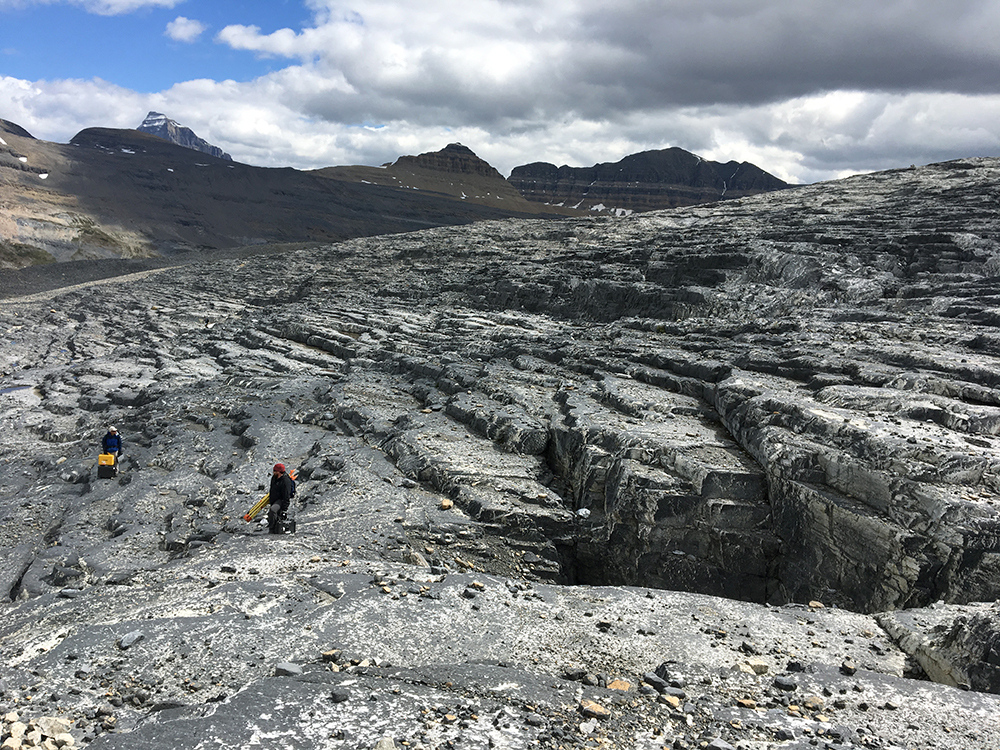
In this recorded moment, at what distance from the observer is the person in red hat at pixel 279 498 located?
1064 cm

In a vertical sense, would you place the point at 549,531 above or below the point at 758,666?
below

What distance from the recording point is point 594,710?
5973 millimetres

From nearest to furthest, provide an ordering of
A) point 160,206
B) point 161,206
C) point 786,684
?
point 786,684
point 160,206
point 161,206

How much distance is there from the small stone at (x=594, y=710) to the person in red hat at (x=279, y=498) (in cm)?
678

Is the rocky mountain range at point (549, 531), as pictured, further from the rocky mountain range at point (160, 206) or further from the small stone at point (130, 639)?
the rocky mountain range at point (160, 206)

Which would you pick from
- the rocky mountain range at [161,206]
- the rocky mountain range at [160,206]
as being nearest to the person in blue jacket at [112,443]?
the rocky mountain range at [160,206]

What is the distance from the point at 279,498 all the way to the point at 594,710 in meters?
7.04

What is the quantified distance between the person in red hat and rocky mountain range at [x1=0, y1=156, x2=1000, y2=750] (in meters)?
0.72

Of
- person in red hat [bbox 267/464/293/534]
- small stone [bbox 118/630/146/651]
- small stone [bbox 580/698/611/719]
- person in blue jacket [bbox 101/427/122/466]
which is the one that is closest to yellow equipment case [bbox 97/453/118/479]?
person in blue jacket [bbox 101/427/122/466]

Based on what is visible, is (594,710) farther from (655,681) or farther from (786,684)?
(786,684)

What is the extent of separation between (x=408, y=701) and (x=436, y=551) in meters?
4.52

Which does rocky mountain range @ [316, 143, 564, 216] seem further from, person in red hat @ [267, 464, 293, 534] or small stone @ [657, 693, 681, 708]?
small stone @ [657, 693, 681, 708]

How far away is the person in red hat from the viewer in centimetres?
1064

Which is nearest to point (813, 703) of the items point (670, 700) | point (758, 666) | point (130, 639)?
point (758, 666)
